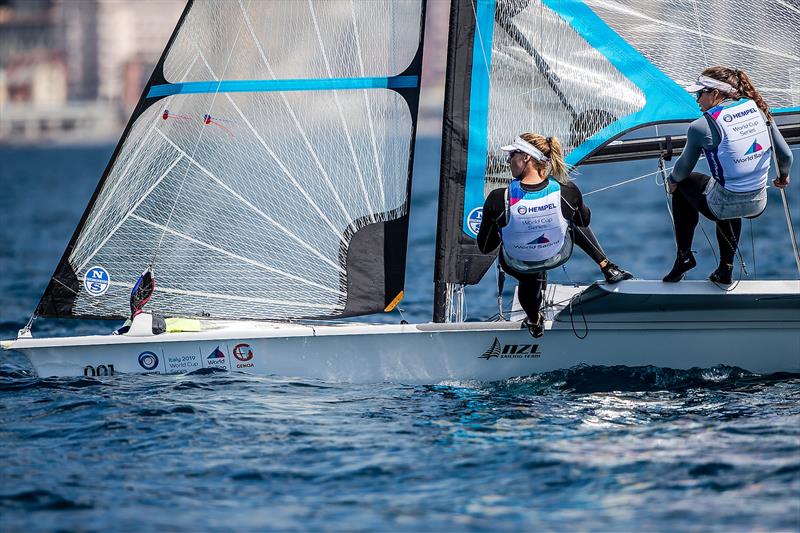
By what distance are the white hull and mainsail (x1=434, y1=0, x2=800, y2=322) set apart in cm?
41

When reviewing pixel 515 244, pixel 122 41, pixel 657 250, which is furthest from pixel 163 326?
pixel 122 41

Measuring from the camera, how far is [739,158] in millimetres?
6691

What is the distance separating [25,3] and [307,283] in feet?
502

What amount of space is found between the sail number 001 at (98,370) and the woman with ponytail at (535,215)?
8.40ft

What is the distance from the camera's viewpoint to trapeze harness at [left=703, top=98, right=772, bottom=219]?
21.9 feet

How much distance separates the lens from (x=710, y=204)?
686 centimetres

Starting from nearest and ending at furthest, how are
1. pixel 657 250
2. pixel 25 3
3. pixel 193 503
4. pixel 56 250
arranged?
pixel 193 503 → pixel 657 250 → pixel 56 250 → pixel 25 3

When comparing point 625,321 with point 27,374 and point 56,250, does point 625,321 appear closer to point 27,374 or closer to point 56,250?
point 27,374

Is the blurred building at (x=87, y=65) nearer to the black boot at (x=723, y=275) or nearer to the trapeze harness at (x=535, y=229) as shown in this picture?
the black boot at (x=723, y=275)

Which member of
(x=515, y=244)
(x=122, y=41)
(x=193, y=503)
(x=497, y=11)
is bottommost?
(x=193, y=503)

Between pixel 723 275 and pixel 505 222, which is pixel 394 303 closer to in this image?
pixel 505 222

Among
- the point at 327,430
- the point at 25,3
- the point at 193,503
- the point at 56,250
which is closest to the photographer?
the point at 193,503

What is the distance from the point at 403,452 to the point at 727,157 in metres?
2.57

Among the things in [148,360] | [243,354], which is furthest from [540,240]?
[148,360]
